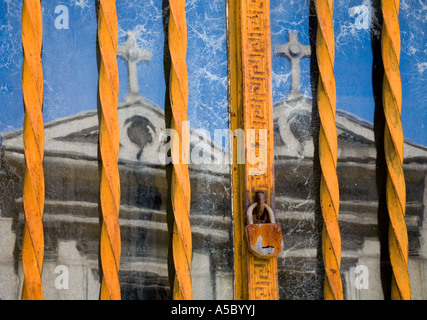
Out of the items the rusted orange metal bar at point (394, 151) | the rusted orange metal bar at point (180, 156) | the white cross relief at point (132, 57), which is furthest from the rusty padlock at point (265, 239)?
the white cross relief at point (132, 57)

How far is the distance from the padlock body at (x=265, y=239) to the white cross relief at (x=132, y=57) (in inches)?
25.4

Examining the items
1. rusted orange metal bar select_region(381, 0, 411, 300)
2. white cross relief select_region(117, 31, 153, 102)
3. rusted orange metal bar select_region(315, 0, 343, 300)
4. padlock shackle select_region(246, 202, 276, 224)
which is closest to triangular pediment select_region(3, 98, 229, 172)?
white cross relief select_region(117, 31, 153, 102)

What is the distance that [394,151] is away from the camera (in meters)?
2.36

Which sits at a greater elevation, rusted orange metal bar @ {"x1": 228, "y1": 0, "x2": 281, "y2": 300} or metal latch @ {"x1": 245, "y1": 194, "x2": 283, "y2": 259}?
rusted orange metal bar @ {"x1": 228, "y1": 0, "x2": 281, "y2": 300}

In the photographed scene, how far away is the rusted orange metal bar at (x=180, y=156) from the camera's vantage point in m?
2.20

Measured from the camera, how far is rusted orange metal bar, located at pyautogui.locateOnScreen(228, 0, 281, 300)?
226 centimetres

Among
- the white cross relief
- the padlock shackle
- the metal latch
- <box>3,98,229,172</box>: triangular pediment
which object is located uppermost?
the white cross relief

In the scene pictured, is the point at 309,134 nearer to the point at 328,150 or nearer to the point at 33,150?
the point at 328,150

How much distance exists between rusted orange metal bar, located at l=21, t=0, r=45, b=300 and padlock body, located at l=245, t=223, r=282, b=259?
709 mm

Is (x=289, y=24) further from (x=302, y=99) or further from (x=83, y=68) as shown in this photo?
(x=83, y=68)

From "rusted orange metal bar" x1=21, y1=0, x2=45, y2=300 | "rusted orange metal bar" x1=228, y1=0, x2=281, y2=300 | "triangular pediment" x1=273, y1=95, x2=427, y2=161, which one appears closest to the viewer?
"rusted orange metal bar" x1=21, y1=0, x2=45, y2=300

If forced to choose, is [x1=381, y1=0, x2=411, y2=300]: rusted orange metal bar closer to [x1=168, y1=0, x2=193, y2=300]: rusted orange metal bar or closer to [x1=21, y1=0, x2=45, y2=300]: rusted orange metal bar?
[x1=168, y1=0, x2=193, y2=300]: rusted orange metal bar

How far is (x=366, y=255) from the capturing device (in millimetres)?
2389

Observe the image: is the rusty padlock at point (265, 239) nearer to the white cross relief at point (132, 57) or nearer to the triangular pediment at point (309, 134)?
the triangular pediment at point (309, 134)
